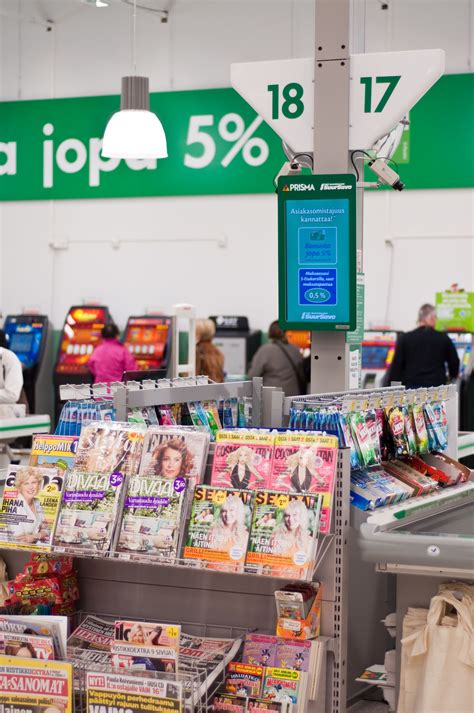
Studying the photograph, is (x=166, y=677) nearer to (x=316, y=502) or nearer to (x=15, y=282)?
(x=316, y=502)

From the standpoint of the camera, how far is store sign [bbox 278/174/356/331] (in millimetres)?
3951

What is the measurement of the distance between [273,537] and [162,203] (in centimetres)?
960

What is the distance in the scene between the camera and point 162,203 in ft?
40.0

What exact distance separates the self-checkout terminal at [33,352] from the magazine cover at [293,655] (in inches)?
370

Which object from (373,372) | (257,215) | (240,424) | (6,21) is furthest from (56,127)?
(240,424)

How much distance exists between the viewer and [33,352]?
39.9 ft

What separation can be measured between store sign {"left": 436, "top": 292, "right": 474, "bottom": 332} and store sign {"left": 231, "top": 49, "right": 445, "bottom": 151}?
6.75 metres

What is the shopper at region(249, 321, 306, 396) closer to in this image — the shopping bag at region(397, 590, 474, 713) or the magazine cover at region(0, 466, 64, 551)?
the magazine cover at region(0, 466, 64, 551)

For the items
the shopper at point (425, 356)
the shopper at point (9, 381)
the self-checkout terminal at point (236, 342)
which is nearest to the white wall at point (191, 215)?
the self-checkout terminal at point (236, 342)

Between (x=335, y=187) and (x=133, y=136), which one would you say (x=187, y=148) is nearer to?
(x=133, y=136)

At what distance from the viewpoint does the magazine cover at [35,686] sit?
9.73ft

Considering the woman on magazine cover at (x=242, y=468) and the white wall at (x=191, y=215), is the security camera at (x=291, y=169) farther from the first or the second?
the white wall at (x=191, y=215)

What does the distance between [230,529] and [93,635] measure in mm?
623

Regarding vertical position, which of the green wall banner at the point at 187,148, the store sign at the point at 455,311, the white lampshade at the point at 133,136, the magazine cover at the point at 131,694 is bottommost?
the magazine cover at the point at 131,694
